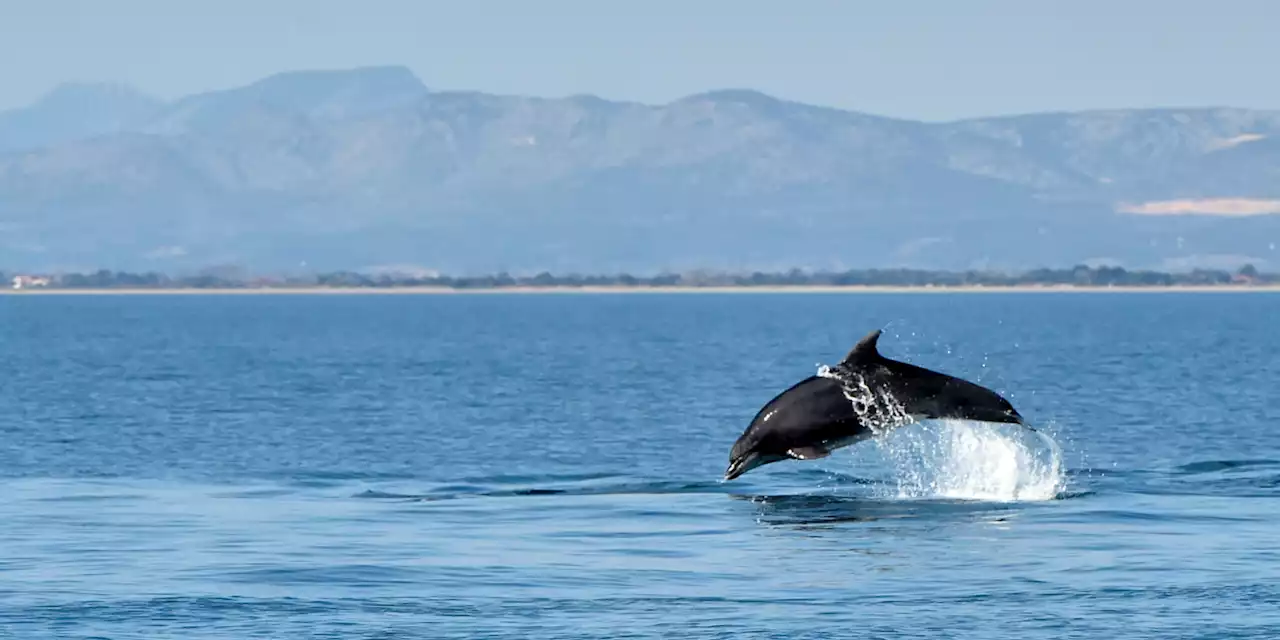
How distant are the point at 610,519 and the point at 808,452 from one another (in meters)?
4.67

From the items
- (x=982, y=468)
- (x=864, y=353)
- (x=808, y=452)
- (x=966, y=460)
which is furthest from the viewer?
(x=966, y=460)

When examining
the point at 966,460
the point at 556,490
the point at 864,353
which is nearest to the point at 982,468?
the point at 966,460

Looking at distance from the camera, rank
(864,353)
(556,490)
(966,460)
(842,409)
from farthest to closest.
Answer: (966,460) < (556,490) < (864,353) < (842,409)

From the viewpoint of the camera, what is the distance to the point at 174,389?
75.9 meters

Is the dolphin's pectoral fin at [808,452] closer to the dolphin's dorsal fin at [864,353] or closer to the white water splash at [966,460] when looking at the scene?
the white water splash at [966,460]

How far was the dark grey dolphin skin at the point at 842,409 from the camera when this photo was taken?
29.0m

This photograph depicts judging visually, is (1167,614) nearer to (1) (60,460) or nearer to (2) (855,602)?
(2) (855,602)

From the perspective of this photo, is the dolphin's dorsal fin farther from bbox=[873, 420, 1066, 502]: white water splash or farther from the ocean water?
the ocean water

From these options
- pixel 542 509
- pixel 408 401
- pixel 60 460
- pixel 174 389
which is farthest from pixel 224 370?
pixel 542 509

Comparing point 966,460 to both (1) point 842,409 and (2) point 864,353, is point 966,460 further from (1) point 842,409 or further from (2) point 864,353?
(1) point 842,409

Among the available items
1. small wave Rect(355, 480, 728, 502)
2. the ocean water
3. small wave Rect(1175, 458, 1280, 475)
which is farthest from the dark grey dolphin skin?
small wave Rect(1175, 458, 1280, 475)

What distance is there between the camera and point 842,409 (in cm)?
2934

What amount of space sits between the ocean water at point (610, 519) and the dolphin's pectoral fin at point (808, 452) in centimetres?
117

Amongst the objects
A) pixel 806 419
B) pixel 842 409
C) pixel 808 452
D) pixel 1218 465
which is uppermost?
pixel 842 409
